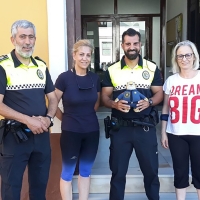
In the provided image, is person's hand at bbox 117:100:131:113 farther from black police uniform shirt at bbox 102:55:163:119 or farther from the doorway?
the doorway

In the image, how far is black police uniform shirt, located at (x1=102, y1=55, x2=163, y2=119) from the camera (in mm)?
2781

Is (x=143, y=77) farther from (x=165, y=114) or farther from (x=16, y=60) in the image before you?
(x=16, y=60)

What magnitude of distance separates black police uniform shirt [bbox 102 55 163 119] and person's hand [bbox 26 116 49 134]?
825 mm

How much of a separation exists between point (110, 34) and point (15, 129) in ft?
21.9

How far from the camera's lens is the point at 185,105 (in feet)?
8.61

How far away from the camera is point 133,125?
9.04ft

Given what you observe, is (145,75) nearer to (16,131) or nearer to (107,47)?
(16,131)

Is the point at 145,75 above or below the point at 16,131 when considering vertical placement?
above

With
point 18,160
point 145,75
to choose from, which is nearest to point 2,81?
point 18,160

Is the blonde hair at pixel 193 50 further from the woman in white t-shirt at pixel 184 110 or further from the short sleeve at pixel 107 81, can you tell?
the short sleeve at pixel 107 81

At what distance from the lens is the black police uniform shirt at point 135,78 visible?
9.12 ft

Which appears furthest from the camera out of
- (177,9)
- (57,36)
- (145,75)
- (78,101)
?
(177,9)

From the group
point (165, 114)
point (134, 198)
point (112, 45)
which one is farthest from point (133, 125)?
point (112, 45)

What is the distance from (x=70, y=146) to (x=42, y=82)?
67 cm
